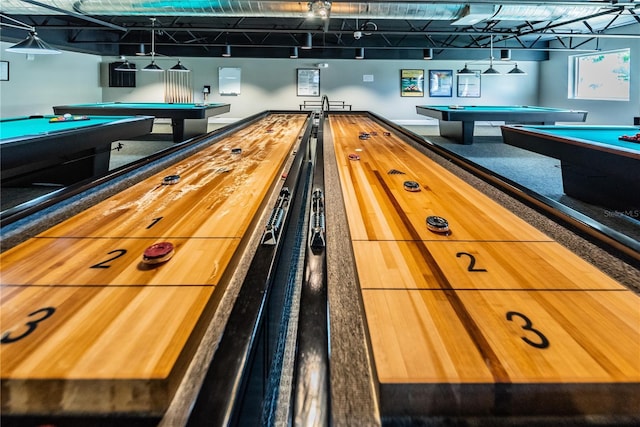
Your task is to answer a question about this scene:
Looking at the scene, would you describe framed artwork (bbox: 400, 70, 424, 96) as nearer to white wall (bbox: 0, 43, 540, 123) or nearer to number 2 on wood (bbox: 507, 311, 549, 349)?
white wall (bbox: 0, 43, 540, 123)

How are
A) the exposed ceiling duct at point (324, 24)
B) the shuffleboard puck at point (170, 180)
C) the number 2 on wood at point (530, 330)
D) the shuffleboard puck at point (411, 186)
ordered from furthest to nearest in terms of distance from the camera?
the exposed ceiling duct at point (324, 24) → the shuffleboard puck at point (170, 180) → the shuffleboard puck at point (411, 186) → the number 2 on wood at point (530, 330)

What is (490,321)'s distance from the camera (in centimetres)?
90

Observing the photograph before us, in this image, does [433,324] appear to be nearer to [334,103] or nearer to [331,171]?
[331,171]

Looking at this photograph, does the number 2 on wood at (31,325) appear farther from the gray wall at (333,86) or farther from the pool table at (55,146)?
the gray wall at (333,86)

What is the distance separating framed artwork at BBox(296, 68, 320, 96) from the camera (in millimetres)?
14062

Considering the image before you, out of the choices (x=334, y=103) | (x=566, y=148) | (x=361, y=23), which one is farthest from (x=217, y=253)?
(x=334, y=103)

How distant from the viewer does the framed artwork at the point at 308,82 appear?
554 inches

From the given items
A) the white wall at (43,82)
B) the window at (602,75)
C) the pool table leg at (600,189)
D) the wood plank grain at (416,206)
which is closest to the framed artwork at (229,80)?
the white wall at (43,82)

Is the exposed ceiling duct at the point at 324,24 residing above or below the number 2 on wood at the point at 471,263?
above

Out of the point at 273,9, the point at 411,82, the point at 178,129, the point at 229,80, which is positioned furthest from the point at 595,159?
the point at 229,80

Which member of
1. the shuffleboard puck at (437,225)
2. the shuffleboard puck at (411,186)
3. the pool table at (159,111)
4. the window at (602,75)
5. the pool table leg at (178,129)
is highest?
the window at (602,75)

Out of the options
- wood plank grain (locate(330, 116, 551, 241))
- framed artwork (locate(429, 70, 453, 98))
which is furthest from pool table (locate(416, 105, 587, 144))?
framed artwork (locate(429, 70, 453, 98))

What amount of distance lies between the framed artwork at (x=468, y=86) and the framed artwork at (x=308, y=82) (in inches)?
206

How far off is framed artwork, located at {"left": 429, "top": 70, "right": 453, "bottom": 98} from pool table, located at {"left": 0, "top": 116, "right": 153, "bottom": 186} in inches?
436
